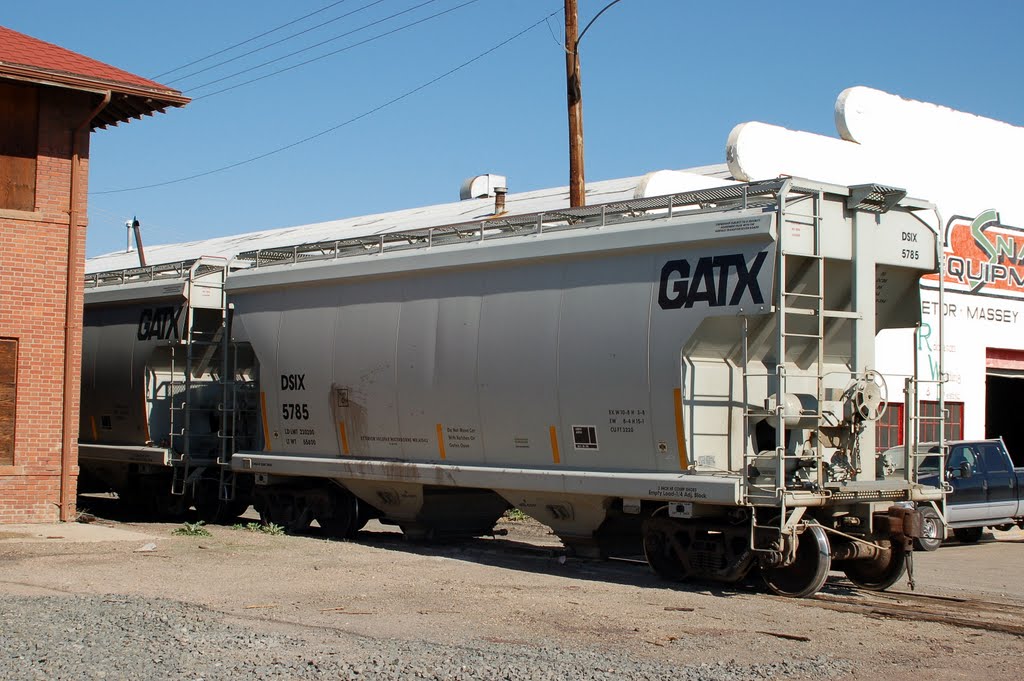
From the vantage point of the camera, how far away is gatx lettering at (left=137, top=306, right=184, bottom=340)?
1859 cm

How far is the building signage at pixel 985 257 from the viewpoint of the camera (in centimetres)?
2456

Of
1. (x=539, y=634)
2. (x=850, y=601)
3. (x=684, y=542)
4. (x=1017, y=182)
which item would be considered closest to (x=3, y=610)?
(x=539, y=634)

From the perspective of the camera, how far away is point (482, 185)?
121 ft

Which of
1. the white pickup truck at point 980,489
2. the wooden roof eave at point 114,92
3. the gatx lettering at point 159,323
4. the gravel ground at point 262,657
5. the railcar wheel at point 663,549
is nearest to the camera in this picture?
the gravel ground at point 262,657

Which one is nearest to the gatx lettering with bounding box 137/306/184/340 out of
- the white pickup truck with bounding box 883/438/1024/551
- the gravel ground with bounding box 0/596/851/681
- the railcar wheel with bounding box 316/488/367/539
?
the railcar wheel with bounding box 316/488/367/539

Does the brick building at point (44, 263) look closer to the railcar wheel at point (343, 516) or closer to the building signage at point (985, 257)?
the railcar wheel at point (343, 516)

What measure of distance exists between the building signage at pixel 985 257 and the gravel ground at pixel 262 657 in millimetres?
17820

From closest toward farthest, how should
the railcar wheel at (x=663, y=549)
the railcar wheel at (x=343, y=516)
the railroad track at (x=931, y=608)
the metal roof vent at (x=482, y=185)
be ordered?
the railroad track at (x=931, y=608) → the railcar wheel at (x=663, y=549) → the railcar wheel at (x=343, y=516) → the metal roof vent at (x=482, y=185)

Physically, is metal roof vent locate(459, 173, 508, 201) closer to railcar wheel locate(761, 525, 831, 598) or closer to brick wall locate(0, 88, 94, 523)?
brick wall locate(0, 88, 94, 523)

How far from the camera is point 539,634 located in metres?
9.34

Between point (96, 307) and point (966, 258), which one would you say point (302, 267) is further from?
point (966, 258)

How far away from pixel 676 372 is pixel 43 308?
9.72 metres

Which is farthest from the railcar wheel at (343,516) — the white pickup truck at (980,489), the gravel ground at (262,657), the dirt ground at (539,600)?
the white pickup truck at (980,489)

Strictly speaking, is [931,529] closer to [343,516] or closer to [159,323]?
[343,516]
